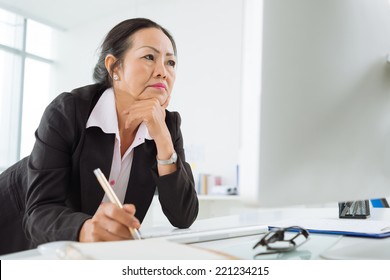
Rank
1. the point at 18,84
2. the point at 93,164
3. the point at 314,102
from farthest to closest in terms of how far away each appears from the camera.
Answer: the point at 18,84, the point at 93,164, the point at 314,102

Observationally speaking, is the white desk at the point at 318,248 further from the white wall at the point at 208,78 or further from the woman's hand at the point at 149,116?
the white wall at the point at 208,78

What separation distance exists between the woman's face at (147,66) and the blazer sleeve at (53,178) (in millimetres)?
213

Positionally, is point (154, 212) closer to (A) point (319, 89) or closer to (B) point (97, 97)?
(B) point (97, 97)

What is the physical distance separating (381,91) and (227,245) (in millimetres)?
371

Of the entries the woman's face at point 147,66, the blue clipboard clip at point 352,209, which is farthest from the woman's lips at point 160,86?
the blue clipboard clip at point 352,209

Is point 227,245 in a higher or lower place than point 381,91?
lower

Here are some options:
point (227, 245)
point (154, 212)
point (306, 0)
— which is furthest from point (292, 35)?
point (154, 212)

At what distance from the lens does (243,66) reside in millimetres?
470

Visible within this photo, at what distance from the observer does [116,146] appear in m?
1.06

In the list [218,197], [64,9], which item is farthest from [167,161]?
[64,9]

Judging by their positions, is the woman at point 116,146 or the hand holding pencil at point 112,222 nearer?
the hand holding pencil at point 112,222

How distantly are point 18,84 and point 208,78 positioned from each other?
2244 millimetres

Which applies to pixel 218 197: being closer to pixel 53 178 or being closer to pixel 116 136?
pixel 116 136

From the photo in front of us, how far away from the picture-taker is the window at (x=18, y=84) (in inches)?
173
